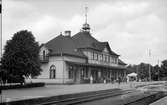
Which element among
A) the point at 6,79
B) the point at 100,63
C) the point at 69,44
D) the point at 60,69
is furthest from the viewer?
the point at 100,63

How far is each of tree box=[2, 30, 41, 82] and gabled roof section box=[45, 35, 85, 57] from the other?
14.1 metres

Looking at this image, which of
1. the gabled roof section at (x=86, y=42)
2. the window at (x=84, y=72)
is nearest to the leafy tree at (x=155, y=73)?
the gabled roof section at (x=86, y=42)

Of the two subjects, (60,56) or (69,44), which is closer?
(60,56)

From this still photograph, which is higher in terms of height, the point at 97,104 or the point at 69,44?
the point at 69,44

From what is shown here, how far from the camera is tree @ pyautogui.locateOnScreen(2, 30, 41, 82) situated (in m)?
36.2

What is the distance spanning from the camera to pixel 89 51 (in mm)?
59812

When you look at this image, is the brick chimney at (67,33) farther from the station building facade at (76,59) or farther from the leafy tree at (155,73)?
the leafy tree at (155,73)

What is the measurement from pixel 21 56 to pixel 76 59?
779 inches

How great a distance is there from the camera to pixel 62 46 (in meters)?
56.1

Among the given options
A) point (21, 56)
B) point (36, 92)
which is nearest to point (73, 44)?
point (21, 56)

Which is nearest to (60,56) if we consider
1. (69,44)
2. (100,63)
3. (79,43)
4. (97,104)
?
(69,44)

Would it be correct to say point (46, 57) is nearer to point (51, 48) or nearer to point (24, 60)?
point (51, 48)

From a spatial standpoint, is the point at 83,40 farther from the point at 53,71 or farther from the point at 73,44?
the point at 53,71

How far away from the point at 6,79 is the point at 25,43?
492 centimetres
